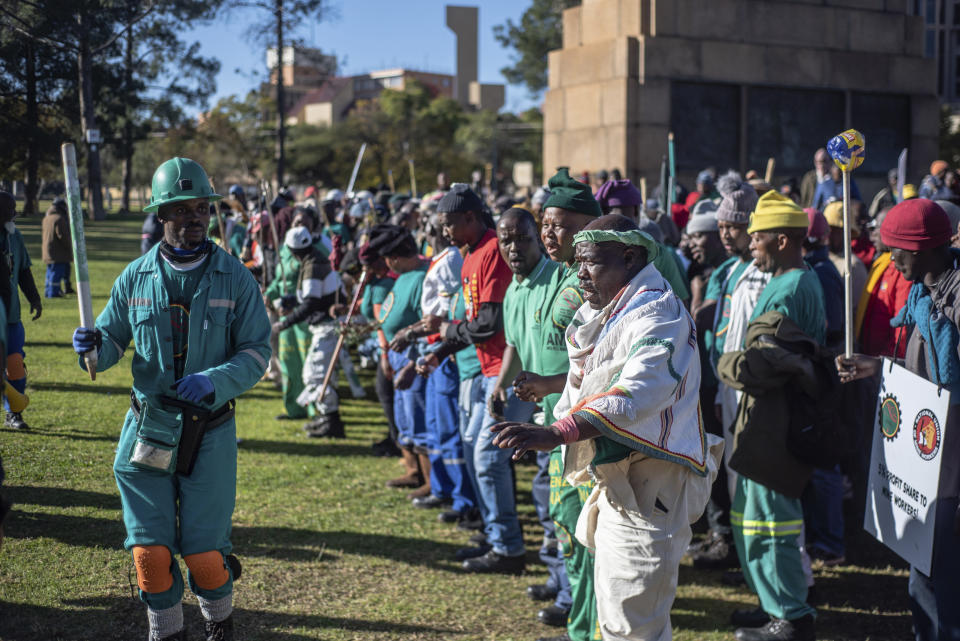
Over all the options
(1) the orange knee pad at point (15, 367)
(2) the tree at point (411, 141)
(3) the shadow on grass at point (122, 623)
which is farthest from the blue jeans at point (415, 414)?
(2) the tree at point (411, 141)

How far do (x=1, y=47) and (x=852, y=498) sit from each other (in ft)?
24.3

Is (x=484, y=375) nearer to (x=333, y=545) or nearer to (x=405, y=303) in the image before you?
(x=333, y=545)

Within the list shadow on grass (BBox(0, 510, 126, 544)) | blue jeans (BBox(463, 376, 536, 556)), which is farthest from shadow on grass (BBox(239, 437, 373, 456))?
blue jeans (BBox(463, 376, 536, 556))

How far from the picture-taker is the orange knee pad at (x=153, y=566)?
169 inches

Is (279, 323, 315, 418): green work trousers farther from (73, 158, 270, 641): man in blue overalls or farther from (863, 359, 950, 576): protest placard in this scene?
(863, 359, 950, 576): protest placard

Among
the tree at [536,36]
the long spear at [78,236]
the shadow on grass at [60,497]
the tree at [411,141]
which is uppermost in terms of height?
the tree at [536,36]

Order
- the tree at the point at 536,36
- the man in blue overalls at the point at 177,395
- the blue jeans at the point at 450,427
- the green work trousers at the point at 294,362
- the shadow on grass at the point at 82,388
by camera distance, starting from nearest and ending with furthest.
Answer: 1. the man in blue overalls at the point at 177,395
2. the blue jeans at the point at 450,427
3. the green work trousers at the point at 294,362
4. the shadow on grass at the point at 82,388
5. the tree at the point at 536,36

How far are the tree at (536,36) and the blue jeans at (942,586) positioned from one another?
50568 mm

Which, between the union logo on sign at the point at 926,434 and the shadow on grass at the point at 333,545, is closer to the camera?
the union logo on sign at the point at 926,434

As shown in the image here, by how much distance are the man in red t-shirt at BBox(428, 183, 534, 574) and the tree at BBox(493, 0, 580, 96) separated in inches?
1897

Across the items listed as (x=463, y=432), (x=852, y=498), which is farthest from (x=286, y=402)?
(x=852, y=498)

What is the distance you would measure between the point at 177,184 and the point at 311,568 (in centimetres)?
279

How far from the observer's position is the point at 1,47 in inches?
288

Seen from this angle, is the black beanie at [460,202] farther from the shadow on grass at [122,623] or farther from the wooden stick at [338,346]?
the shadow on grass at [122,623]
